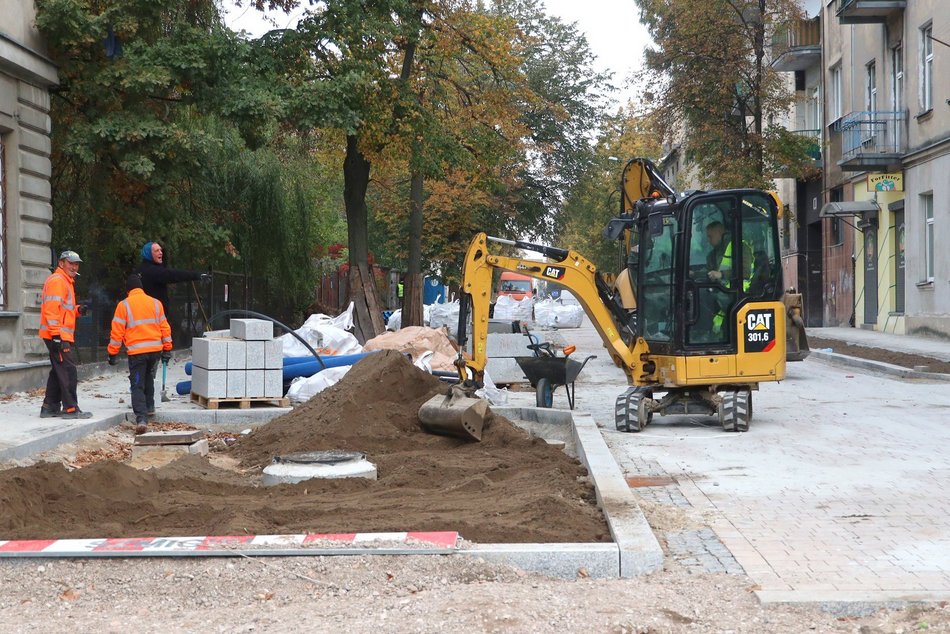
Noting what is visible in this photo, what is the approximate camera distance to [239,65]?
18.7 m

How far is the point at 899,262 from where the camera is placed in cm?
2881

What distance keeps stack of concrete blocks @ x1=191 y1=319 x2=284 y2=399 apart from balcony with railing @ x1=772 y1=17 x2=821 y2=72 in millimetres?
24972

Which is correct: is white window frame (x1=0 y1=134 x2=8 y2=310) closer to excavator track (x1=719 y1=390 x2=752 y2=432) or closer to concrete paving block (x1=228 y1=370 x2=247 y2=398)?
concrete paving block (x1=228 y1=370 x2=247 y2=398)

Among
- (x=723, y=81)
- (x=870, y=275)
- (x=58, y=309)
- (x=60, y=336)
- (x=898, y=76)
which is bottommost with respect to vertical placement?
(x=60, y=336)

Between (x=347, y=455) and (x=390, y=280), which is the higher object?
(x=390, y=280)

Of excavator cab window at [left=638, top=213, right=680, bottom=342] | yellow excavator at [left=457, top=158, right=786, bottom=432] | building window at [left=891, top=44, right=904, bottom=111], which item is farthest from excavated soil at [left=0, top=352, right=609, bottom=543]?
building window at [left=891, top=44, right=904, bottom=111]

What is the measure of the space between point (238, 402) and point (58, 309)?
8.81 ft

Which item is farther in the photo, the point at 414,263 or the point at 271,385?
the point at 414,263

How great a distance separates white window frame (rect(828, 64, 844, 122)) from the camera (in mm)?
33594

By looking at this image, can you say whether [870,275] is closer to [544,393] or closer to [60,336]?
[544,393]

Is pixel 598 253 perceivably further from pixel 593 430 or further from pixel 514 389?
pixel 593 430

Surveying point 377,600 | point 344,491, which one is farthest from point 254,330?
point 377,600

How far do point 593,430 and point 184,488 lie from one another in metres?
4.31

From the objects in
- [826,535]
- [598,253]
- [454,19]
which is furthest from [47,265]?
[598,253]
